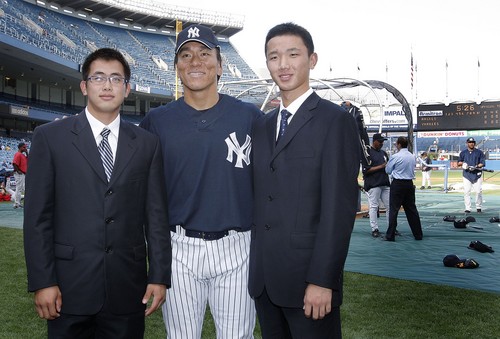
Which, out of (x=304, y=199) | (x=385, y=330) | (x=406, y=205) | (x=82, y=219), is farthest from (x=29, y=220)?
(x=406, y=205)

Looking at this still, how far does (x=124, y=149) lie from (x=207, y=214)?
1.89ft

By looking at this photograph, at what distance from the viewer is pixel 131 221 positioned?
8.05ft

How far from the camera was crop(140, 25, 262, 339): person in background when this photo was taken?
2684mm

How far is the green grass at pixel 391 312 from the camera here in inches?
173

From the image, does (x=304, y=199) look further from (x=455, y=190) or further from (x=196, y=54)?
(x=455, y=190)

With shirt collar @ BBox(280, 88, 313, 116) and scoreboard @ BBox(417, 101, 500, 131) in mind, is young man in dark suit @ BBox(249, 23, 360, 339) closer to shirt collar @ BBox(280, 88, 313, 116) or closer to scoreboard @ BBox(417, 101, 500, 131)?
shirt collar @ BBox(280, 88, 313, 116)

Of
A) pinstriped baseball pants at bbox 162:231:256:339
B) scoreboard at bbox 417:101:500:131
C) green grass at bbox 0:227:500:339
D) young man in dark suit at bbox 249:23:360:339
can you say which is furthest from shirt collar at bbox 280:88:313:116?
scoreboard at bbox 417:101:500:131

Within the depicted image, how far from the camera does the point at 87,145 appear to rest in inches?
95.0

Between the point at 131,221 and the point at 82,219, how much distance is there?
236 mm

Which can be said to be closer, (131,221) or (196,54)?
(131,221)

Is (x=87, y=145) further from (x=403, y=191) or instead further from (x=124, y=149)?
(x=403, y=191)

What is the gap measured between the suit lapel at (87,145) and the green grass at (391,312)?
8.19 ft

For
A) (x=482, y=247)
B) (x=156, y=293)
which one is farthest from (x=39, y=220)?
(x=482, y=247)

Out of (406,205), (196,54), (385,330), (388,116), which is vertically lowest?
(385,330)
